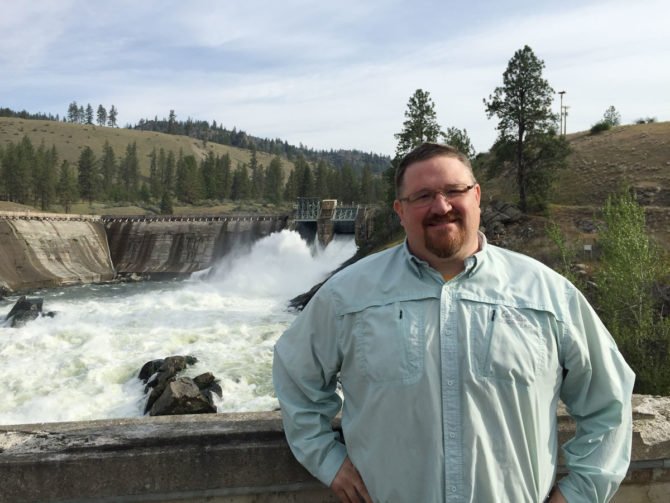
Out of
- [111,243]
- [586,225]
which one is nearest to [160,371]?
[586,225]

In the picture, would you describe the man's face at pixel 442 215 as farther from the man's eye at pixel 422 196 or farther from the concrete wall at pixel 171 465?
the concrete wall at pixel 171 465

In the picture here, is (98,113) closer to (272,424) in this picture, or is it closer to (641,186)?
(641,186)

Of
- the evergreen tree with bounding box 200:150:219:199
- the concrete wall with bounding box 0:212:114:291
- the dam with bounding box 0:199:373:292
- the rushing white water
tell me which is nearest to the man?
the rushing white water

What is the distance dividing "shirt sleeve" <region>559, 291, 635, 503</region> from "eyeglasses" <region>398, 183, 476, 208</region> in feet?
2.24

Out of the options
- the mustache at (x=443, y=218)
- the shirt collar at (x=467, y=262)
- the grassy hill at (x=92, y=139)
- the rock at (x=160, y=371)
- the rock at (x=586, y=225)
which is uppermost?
the grassy hill at (x=92, y=139)

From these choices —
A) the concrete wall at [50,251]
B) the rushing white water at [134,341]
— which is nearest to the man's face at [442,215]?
the rushing white water at [134,341]

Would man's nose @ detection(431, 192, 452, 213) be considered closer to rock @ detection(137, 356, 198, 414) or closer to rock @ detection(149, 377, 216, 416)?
rock @ detection(149, 377, 216, 416)

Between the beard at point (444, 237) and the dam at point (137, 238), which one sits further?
the dam at point (137, 238)

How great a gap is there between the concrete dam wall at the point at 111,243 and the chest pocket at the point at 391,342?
132 feet

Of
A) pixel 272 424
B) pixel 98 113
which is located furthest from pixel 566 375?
pixel 98 113

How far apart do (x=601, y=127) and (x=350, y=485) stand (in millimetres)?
58417

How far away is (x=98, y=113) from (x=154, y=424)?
632 feet

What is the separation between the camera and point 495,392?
195cm

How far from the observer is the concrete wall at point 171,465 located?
2.39 metres
